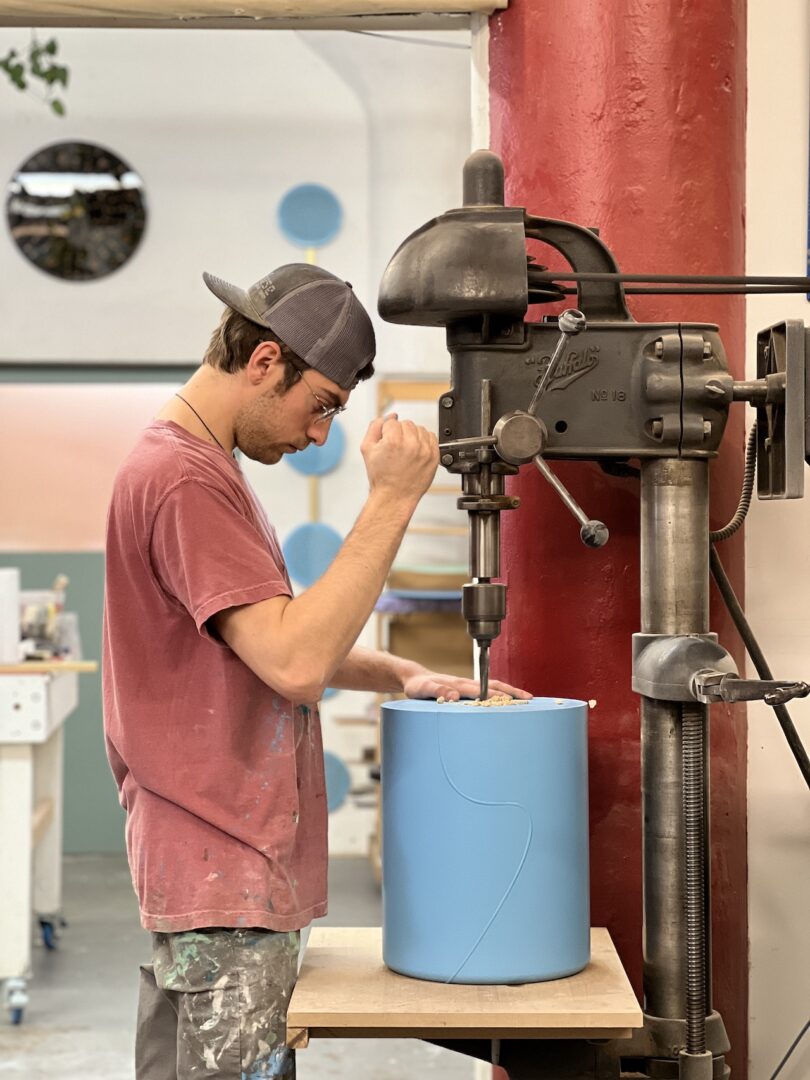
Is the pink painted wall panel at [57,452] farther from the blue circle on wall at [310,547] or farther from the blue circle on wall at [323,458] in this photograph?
the blue circle on wall at [310,547]

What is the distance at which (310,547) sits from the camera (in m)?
5.84

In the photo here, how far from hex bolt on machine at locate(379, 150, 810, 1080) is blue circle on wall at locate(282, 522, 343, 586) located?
4355 mm

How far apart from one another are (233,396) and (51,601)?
10.6 ft

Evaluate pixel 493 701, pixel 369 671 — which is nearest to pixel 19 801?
pixel 369 671

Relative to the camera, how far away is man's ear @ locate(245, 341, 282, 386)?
1567mm

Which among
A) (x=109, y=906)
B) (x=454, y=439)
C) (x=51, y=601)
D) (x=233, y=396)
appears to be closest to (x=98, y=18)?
(x=233, y=396)

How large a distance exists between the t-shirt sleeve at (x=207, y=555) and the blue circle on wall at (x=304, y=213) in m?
4.59

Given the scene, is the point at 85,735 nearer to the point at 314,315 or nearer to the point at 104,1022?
the point at 104,1022

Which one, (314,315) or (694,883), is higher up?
(314,315)

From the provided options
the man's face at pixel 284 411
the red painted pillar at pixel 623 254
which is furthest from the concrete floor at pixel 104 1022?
the man's face at pixel 284 411

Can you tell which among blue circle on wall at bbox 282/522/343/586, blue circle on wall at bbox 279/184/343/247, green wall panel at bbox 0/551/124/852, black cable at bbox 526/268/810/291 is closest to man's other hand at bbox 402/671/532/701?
black cable at bbox 526/268/810/291

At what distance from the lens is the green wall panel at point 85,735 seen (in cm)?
581

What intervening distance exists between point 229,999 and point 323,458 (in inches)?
176

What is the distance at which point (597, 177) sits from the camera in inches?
67.7
